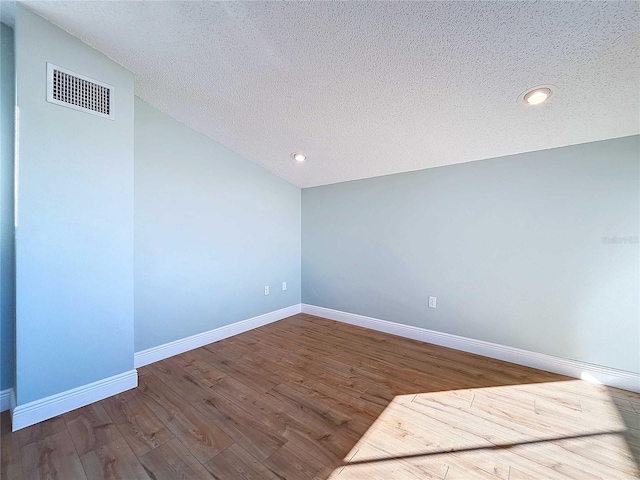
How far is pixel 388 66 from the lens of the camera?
4.87 feet

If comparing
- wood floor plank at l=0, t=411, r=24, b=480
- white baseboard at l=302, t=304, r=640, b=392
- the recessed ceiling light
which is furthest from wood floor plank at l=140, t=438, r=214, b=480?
the recessed ceiling light

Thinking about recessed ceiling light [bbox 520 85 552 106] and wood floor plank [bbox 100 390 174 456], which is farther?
recessed ceiling light [bbox 520 85 552 106]

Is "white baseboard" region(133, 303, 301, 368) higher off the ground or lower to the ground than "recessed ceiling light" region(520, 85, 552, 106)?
lower

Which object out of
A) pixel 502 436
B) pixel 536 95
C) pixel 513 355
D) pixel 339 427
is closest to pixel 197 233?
pixel 339 427

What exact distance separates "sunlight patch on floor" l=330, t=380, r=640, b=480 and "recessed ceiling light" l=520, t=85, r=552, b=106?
1.94 meters

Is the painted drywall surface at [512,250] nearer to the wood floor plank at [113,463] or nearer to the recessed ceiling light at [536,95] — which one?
the recessed ceiling light at [536,95]

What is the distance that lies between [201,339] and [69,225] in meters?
1.49

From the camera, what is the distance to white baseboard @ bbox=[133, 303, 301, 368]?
85.0 inches

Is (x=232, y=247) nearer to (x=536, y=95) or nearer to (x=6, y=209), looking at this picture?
(x=6, y=209)

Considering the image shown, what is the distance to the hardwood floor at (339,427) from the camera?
1.19 m

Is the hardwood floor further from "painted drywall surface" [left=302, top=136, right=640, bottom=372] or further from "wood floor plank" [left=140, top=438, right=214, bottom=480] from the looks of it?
"painted drywall surface" [left=302, top=136, right=640, bottom=372]

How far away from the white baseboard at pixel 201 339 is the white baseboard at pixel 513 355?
3.21 feet

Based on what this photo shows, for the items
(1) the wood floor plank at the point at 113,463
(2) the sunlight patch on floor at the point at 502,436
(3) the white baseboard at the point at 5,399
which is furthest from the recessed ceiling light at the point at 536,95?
(3) the white baseboard at the point at 5,399

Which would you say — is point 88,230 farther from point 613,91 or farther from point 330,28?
point 613,91
